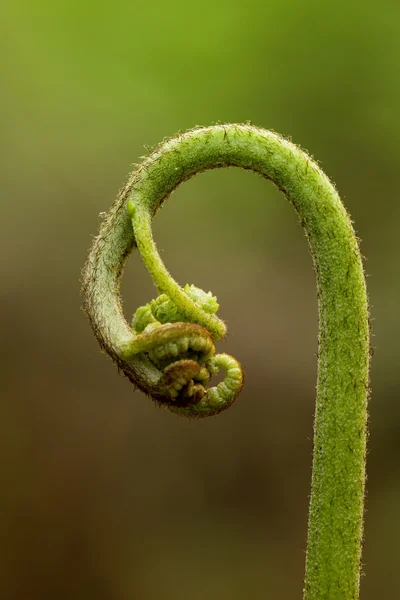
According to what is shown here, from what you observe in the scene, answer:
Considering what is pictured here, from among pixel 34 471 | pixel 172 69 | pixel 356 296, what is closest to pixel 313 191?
pixel 356 296

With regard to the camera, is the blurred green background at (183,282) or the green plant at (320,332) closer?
the green plant at (320,332)

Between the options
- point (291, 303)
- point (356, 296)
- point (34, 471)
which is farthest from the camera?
point (291, 303)

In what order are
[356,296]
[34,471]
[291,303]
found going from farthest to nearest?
[291,303] < [34,471] < [356,296]

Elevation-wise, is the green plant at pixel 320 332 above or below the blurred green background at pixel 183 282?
below

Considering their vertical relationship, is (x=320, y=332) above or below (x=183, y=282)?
below

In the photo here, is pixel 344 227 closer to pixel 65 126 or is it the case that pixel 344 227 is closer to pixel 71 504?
pixel 71 504
